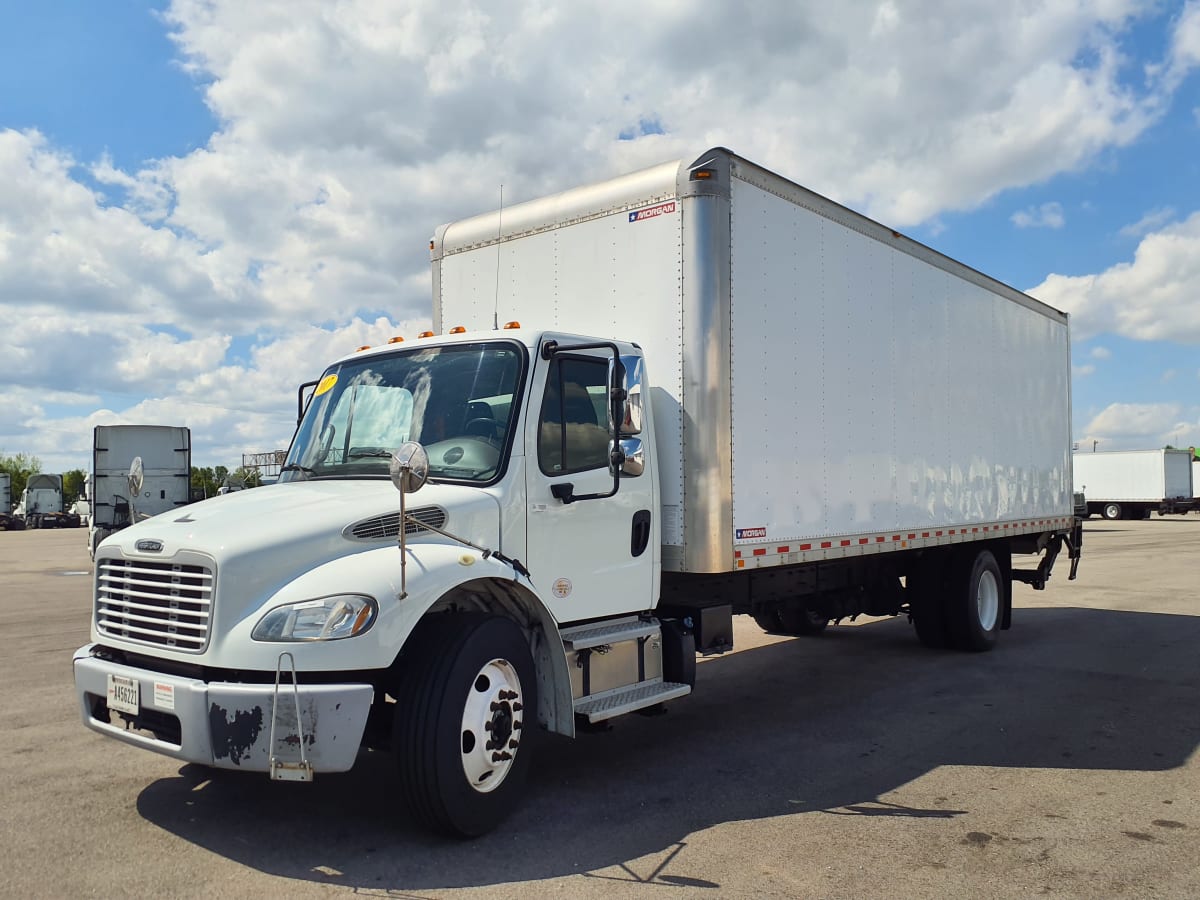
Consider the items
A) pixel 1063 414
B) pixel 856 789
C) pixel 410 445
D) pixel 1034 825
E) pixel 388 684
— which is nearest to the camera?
pixel 410 445

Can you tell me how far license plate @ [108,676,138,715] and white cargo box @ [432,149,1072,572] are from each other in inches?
128

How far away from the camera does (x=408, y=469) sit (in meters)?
4.36

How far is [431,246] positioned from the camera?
816 cm

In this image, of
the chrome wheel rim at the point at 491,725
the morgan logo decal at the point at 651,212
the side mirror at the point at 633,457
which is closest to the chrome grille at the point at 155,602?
the chrome wheel rim at the point at 491,725

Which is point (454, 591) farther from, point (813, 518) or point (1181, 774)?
point (1181, 774)

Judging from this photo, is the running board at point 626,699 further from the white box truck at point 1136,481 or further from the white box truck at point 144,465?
the white box truck at point 1136,481

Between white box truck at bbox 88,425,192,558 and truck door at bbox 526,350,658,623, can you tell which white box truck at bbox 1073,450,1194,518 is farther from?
truck door at bbox 526,350,658,623

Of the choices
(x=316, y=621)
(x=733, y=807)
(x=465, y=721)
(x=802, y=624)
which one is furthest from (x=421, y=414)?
(x=802, y=624)

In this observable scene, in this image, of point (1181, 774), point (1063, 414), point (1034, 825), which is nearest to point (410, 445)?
point (1034, 825)

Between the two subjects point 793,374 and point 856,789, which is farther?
point 793,374

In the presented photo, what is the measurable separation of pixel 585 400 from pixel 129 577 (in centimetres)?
264

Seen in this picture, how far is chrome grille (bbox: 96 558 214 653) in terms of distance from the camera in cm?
454

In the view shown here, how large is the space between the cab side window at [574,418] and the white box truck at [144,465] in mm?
20506

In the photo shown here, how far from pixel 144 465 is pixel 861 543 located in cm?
2048
